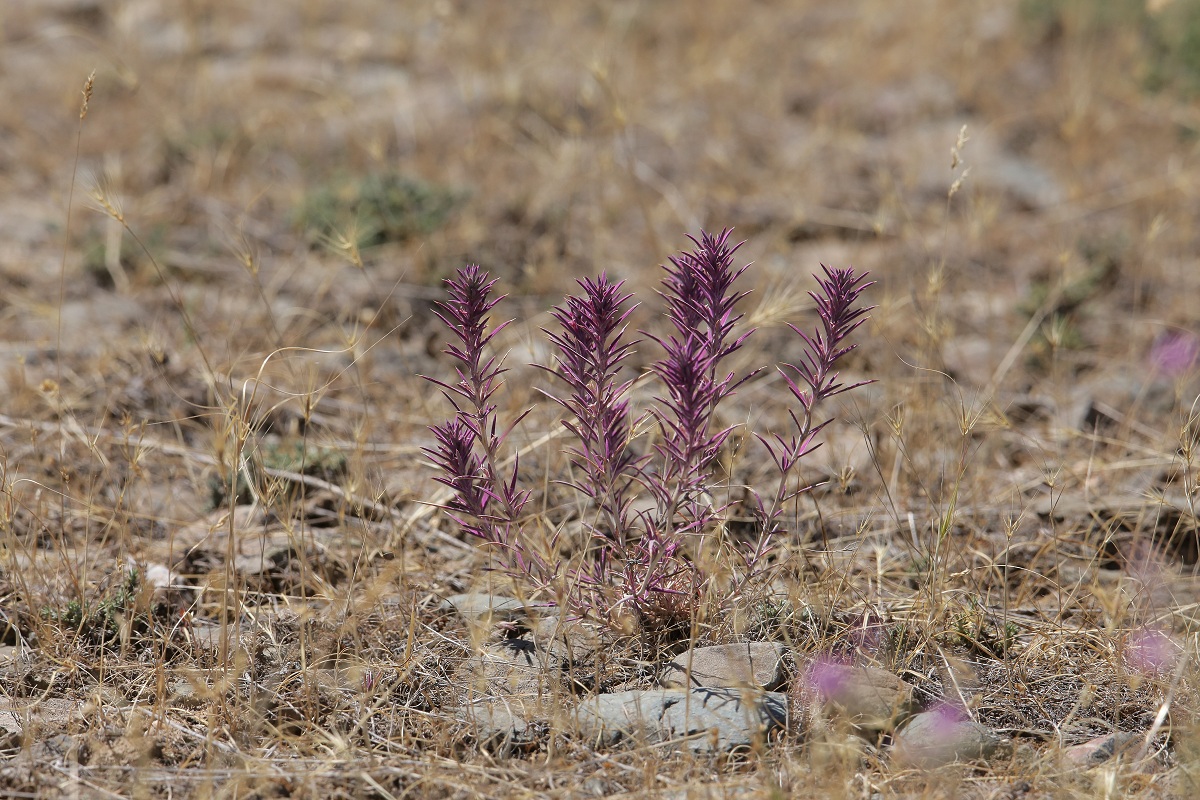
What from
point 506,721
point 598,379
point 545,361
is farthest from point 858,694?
point 545,361

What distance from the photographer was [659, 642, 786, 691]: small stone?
7.77 feet

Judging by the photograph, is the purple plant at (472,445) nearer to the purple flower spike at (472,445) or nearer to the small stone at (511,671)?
the purple flower spike at (472,445)

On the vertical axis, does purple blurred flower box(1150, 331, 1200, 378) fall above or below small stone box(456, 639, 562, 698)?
above

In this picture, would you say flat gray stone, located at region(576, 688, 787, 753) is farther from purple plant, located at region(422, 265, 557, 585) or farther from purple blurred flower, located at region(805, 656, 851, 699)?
purple plant, located at region(422, 265, 557, 585)

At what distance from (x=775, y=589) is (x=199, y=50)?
5385mm

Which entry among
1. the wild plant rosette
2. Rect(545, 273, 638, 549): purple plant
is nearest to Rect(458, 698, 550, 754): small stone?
the wild plant rosette

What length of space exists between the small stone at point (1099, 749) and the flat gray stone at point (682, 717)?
2.08ft

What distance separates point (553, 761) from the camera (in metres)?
2.23

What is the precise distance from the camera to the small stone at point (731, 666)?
93.2 inches

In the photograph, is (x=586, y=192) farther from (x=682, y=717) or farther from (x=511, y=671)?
(x=682, y=717)

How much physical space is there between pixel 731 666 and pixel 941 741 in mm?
474

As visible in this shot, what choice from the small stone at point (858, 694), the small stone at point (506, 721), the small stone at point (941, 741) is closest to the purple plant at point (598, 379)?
the small stone at point (506, 721)

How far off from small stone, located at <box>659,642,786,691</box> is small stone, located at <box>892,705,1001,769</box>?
1.00 feet

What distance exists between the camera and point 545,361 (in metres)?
3.61
